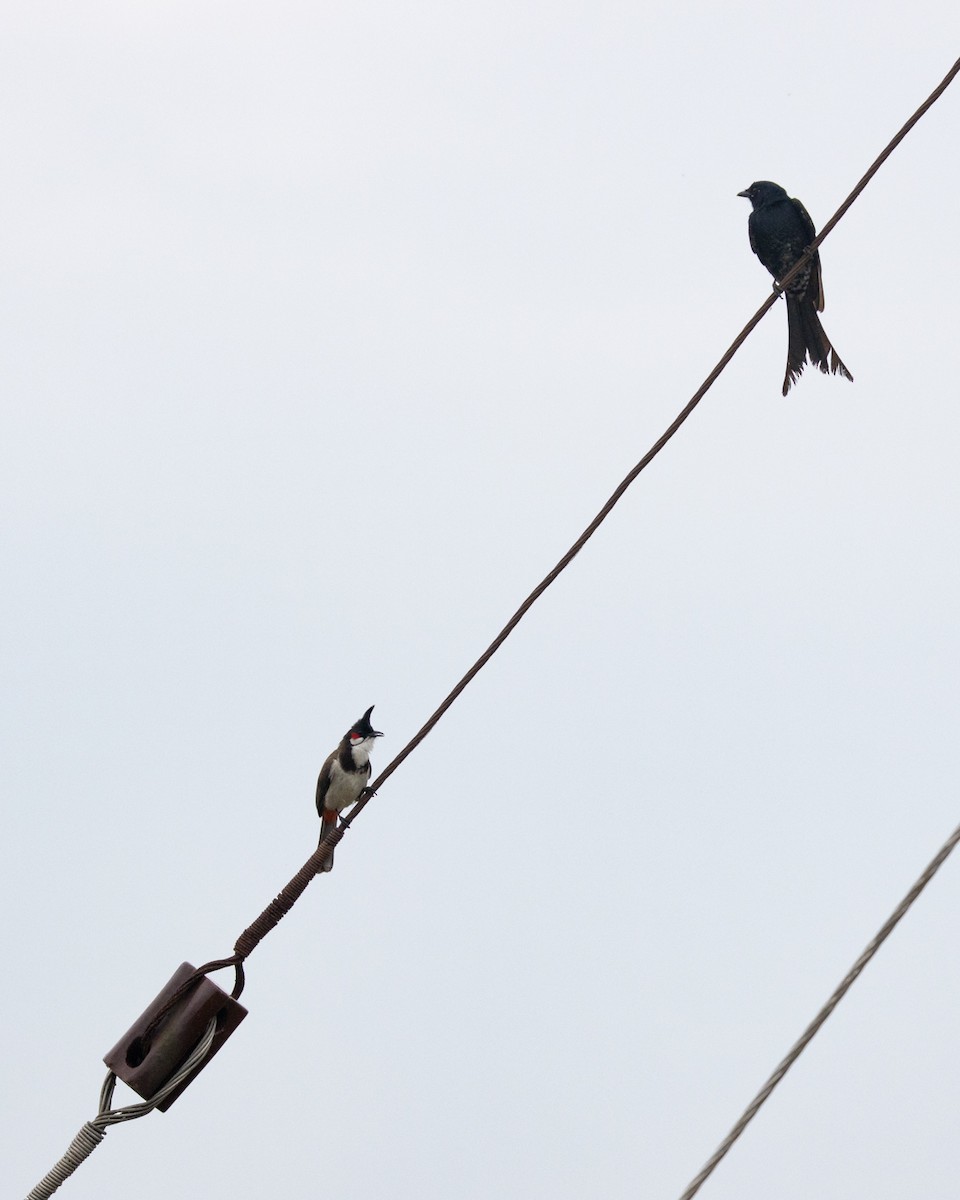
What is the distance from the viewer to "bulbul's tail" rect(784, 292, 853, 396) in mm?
6578

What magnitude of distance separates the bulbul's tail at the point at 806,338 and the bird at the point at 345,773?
314 cm

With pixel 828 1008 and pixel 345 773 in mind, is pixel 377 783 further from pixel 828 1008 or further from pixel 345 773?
pixel 345 773

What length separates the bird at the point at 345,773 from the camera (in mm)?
8336

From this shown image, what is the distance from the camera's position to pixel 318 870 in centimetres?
392

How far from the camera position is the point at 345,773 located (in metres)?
8.32

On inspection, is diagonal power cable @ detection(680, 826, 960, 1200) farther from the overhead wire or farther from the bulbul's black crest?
the bulbul's black crest

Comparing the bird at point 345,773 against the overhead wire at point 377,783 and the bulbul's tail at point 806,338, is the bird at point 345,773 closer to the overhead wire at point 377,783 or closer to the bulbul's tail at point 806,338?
the bulbul's tail at point 806,338

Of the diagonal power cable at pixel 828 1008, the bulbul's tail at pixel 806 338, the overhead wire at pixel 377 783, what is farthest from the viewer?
the bulbul's tail at pixel 806 338

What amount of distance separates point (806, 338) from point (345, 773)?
10.6 feet

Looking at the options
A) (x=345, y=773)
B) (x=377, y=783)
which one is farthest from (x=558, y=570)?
(x=345, y=773)

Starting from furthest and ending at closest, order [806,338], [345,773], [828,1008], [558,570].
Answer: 1. [345,773]
2. [806,338]
3. [558,570]
4. [828,1008]

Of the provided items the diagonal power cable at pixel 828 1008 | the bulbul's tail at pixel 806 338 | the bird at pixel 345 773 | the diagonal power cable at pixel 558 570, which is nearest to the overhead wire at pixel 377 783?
the diagonal power cable at pixel 558 570

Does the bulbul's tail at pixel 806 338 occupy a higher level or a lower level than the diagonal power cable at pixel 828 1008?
higher

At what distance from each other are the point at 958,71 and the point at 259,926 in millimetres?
2483
